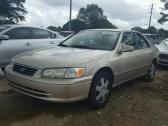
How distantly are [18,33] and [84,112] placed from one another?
3.52 metres

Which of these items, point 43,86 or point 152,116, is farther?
point 152,116

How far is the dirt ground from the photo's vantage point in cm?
405

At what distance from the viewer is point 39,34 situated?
7.66m

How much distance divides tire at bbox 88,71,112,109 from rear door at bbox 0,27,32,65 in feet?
9.95

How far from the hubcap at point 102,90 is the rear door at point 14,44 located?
3.04 m

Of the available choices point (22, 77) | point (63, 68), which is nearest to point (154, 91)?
point (63, 68)

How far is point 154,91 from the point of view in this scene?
20.3 ft

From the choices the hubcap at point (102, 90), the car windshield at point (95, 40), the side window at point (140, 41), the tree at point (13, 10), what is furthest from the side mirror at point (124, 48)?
the tree at point (13, 10)

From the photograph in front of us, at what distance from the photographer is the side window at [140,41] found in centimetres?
622

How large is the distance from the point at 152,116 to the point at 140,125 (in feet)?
1.68

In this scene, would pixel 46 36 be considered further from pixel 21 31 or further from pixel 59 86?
pixel 59 86

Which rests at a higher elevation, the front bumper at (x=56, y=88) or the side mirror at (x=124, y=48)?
the side mirror at (x=124, y=48)

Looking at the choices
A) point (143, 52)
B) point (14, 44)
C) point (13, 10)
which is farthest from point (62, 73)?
point (13, 10)

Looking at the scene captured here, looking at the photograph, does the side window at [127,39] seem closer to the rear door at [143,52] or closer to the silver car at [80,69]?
the silver car at [80,69]
